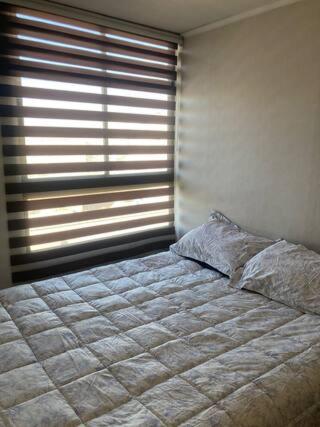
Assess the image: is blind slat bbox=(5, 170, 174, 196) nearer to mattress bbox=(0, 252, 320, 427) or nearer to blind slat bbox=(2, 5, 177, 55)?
mattress bbox=(0, 252, 320, 427)

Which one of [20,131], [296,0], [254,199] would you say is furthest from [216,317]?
[296,0]

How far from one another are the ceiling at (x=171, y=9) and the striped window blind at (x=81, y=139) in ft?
0.59

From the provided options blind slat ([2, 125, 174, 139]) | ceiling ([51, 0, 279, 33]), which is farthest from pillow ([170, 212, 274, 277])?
ceiling ([51, 0, 279, 33])

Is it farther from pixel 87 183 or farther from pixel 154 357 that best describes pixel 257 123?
pixel 154 357

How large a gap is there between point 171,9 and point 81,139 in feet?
3.86

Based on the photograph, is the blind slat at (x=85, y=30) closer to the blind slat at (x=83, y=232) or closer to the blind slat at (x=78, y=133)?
the blind slat at (x=78, y=133)

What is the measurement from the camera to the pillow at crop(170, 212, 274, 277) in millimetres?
2357

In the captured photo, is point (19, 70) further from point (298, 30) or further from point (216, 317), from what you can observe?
point (216, 317)

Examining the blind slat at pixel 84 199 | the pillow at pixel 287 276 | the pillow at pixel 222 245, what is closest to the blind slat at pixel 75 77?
the blind slat at pixel 84 199

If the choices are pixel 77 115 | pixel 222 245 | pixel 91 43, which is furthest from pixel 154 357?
pixel 91 43

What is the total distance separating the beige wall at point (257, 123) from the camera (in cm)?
226

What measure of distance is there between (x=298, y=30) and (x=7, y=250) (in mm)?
2538

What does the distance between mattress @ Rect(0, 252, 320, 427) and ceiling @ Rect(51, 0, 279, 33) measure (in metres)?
1.95

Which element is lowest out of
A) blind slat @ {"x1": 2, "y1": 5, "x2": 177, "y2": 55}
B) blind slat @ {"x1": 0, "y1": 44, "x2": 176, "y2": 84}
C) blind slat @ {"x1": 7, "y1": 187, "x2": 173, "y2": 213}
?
blind slat @ {"x1": 7, "y1": 187, "x2": 173, "y2": 213}
